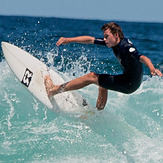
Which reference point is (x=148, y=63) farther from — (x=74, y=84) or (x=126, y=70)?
(x=74, y=84)

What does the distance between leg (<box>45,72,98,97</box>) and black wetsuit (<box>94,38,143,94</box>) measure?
0.13m

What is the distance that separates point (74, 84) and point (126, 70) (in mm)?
934

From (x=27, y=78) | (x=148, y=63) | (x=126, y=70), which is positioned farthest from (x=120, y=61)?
(x=27, y=78)

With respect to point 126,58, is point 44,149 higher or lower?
lower

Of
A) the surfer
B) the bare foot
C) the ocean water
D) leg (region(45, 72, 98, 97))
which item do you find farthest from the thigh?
the bare foot

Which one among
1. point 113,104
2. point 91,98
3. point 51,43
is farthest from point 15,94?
point 51,43

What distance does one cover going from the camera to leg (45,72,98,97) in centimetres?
523

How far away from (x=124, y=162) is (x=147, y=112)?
244 cm

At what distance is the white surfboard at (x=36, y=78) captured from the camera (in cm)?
607

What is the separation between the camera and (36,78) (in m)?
6.30

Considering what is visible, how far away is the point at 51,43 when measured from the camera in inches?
603

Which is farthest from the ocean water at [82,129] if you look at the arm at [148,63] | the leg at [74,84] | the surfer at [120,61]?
the arm at [148,63]

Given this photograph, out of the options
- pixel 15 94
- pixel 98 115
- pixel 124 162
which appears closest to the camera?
pixel 124 162

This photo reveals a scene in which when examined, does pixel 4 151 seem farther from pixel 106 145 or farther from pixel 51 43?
pixel 51 43
